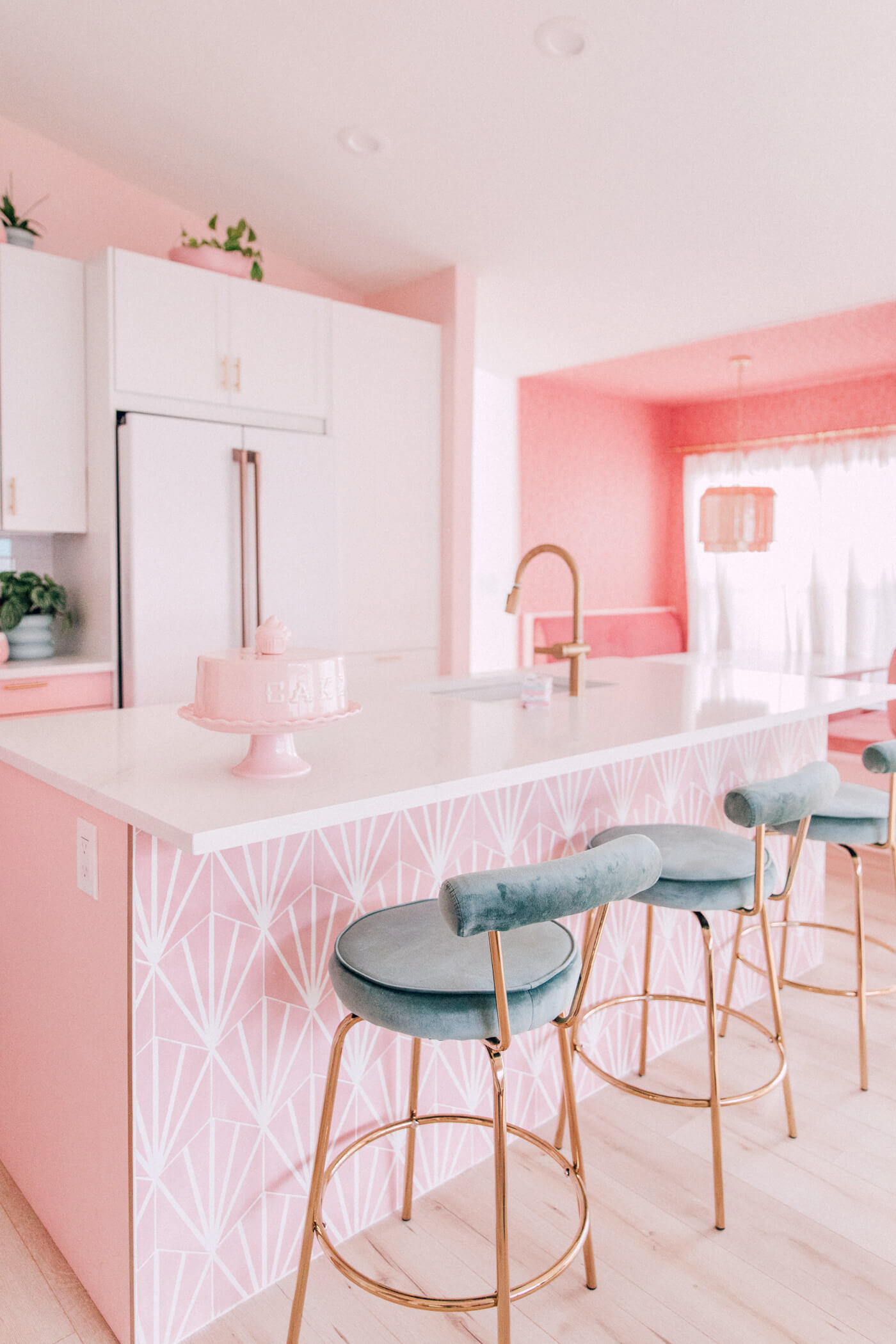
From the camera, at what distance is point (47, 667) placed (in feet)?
10.2

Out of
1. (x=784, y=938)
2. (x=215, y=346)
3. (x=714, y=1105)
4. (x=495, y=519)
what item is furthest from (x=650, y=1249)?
(x=495, y=519)

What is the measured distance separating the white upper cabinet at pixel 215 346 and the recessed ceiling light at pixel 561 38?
132 cm

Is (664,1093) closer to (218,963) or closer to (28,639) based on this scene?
(218,963)

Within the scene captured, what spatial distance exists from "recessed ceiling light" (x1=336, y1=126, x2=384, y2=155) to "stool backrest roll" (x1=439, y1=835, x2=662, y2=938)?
275cm

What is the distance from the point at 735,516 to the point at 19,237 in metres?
3.71

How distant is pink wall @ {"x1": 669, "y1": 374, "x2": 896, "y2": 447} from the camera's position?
5863mm

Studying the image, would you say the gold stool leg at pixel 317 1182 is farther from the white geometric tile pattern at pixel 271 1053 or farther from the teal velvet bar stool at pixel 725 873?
the teal velvet bar stool at pixel 725 873

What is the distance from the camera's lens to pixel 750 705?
229 cm

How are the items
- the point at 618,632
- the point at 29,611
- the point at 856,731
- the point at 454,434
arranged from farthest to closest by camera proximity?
the point at 618,632, the point at 856,731, the point at 454,434, the point at 29,611

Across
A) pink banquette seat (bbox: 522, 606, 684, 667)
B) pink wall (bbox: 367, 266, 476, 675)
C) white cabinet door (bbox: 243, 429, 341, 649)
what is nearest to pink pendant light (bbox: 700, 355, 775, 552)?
pink banquette seat (bbox: 522, 606, 684, 667)

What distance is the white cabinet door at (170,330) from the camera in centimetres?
316

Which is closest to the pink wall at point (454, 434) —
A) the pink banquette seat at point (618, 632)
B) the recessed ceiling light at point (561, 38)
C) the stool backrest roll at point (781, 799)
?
the recessed ceiling light at point (561, 38)

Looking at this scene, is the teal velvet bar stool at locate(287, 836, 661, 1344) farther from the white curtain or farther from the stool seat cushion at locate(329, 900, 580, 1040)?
the white curtain

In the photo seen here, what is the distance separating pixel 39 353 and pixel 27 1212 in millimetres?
2585
